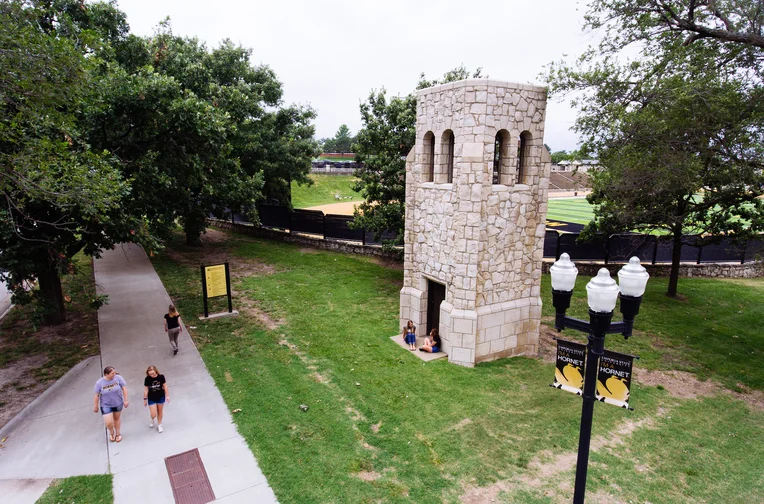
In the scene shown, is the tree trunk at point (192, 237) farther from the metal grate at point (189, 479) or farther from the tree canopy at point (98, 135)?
the metal grate at point (189, 479)

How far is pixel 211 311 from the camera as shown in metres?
14.0

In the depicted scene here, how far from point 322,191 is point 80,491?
39502 mm

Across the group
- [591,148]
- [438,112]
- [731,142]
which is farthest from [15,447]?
[731,142]

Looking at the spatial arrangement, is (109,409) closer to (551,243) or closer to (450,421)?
(450,421)

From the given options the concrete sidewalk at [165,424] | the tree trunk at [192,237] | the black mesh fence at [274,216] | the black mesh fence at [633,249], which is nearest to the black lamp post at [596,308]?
the concrete sidewalk at [165,424]

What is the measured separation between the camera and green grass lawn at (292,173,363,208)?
4061 cm

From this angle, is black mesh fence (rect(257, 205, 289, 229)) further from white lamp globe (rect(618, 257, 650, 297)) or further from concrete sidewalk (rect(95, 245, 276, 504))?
white lamp globe (rect(618, 257, 650, 297))

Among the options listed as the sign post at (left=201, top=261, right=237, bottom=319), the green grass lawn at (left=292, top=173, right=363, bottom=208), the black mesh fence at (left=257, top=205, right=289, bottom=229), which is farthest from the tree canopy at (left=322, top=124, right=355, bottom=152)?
the sign post at (left=201, top=261, right=237, bottom=319)

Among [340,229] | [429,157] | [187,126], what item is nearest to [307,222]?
[340,229]

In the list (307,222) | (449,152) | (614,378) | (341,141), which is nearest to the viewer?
(614,378)

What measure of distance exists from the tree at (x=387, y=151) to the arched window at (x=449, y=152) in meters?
4.90

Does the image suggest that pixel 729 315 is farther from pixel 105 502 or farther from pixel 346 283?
pixel 105 502

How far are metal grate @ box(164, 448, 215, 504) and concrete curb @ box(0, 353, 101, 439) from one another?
10.7ft

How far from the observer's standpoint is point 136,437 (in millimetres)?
7777
